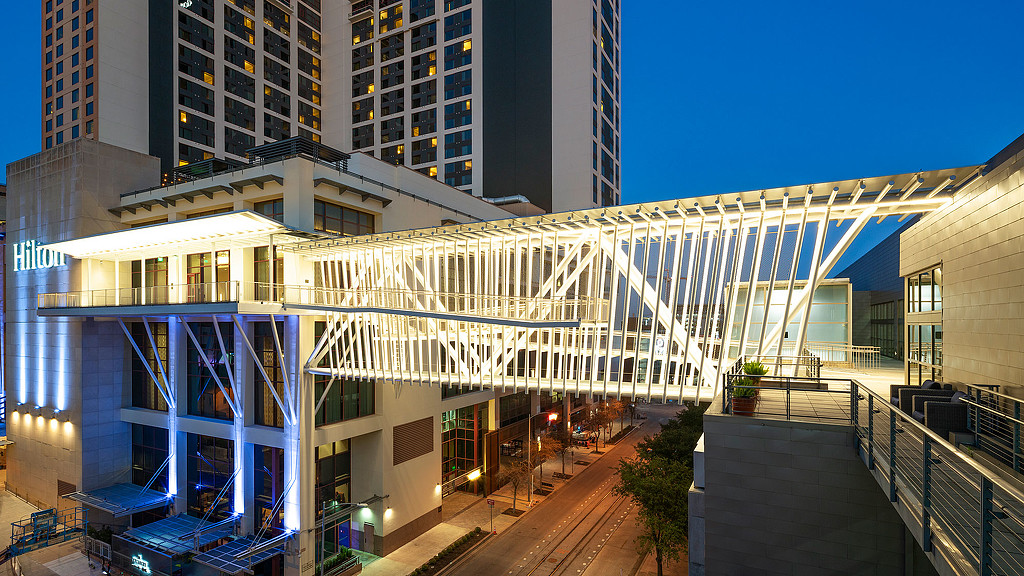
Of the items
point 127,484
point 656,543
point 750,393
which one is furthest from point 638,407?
point 750,393

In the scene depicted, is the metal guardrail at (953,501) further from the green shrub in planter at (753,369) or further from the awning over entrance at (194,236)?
the awning over entrance at (194,236)

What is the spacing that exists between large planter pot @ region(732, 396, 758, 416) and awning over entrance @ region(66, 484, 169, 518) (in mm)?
26438

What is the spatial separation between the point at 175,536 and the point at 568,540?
1783cm

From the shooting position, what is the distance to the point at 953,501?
554 cm

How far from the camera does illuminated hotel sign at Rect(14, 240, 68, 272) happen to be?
91.4 ft

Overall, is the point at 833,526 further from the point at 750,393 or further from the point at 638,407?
the point at 638,407

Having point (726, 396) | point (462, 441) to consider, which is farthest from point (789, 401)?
point (462, 441)

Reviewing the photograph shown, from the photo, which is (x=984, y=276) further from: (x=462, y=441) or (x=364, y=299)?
(x=462, y=441)

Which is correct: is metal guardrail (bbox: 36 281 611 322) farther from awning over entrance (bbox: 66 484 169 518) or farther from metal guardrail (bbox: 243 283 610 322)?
awning over entrance (bbox: 66 484 169 518)

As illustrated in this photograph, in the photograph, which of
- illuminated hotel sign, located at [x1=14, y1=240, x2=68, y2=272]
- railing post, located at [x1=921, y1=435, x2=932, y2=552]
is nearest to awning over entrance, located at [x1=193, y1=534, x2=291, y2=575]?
illuminated hotel sign, located at [x1=14, y1=240, x2=68, y2=272]

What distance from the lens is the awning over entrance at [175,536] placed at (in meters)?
21.2

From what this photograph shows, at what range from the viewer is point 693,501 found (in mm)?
11469

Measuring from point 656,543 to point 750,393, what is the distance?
41.7 feet

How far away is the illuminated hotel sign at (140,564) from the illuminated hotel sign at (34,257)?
15.9m
